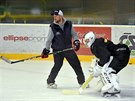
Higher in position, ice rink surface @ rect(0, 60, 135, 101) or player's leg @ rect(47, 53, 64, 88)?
player's leg @ rect(47, 53, 64, 88)

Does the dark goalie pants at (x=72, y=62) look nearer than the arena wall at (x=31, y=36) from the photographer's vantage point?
Yes

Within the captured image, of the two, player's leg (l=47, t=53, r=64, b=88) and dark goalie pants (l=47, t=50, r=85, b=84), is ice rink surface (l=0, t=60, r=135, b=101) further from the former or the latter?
dark goalie pants (l=47, t=50, r=85, b=84)

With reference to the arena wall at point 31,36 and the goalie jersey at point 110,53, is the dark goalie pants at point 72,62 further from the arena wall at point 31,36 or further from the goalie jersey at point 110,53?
the arena wall at point 31,36

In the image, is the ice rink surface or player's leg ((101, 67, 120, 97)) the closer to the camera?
player's leg ((101, 67, 120, 97))

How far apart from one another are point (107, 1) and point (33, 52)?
2.89m

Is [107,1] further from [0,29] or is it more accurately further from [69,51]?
[69,51]

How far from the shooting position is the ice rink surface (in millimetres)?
6450

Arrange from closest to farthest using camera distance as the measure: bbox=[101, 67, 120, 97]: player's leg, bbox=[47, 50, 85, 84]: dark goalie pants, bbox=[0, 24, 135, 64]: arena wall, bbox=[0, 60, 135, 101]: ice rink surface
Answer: bbox=[101, 67, 120, 97]: player's leg < bbox=[0, 60, 135, 101]: ice rink surface < bbox=[47, 50, 85, 84]: dark goalie pants < bbox=[0, 24, 135, 64]: arena wall

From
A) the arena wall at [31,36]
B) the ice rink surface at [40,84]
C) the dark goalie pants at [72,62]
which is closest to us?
the ice rink surface at [40,84]

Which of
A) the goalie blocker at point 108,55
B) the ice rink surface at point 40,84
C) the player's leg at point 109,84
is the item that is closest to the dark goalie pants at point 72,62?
the ice rink surface at point 40,84

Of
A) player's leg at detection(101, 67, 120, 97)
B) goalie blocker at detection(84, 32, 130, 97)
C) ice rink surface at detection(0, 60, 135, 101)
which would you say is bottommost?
ice rink surface at detection(0, 60, 135, 101)

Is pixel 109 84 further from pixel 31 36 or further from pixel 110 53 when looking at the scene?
pixel 31 36

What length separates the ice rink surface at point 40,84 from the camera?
6.45 m

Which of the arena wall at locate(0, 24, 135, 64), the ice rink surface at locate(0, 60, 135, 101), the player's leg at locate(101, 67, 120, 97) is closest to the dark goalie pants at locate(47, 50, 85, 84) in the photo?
the ice rink surface at locate(0, 60, 135, 101)
